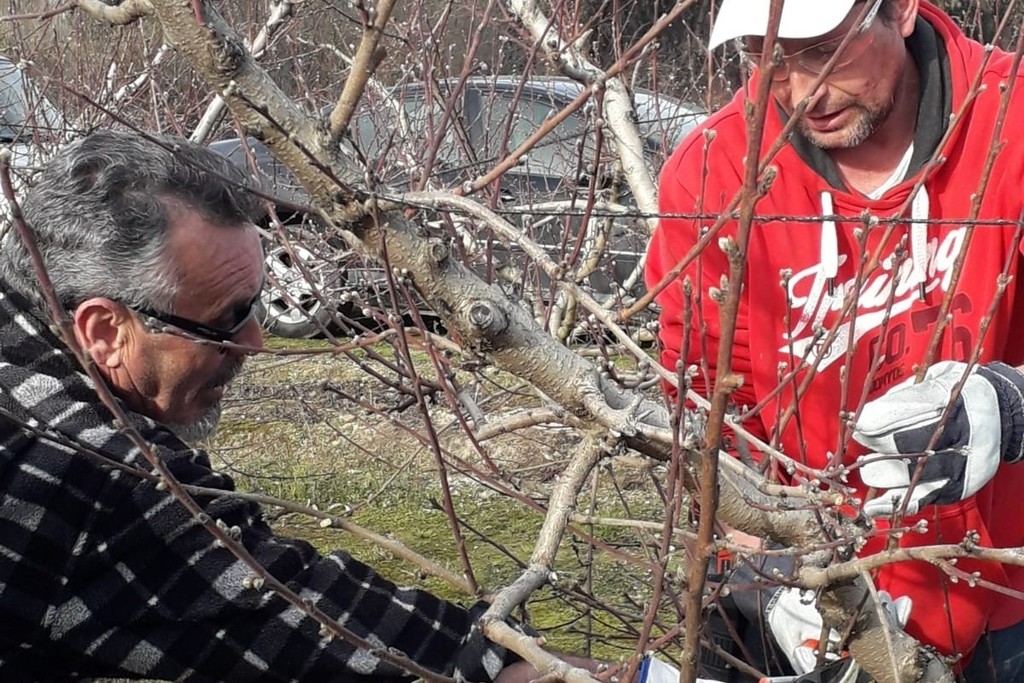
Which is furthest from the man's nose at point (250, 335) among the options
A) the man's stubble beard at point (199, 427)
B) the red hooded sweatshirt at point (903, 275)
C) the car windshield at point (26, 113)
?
the car windshield at point (26, 113)

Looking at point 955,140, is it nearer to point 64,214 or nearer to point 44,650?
point 64,214

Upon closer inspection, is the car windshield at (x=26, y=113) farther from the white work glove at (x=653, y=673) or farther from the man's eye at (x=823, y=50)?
the white work glove at (x=653, y=673)

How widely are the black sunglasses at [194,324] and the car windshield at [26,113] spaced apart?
7.28 ft

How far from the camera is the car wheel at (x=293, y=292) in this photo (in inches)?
122

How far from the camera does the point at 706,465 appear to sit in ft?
3.72

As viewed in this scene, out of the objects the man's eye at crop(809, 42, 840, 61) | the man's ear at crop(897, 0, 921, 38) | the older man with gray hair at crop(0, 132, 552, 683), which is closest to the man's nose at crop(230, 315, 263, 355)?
the older man with gray hair at crop(0, 132, 552, 683)

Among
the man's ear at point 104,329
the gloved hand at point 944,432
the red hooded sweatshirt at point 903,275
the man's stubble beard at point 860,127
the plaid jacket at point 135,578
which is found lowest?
the plaid jacket at point 135,578

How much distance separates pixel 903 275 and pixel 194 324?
50.2 inches

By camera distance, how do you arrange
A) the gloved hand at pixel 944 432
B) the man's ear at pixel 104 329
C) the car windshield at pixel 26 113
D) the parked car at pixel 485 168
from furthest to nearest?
the car windshield at pixel 26 113, the parked car at pixel 485 168, the man's ear at pixel 104 329, the gloved hand at pixel 944 432

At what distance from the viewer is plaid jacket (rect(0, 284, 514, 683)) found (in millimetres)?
1889

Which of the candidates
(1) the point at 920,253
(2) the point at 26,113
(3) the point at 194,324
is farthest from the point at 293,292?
(1) the point at 920,253

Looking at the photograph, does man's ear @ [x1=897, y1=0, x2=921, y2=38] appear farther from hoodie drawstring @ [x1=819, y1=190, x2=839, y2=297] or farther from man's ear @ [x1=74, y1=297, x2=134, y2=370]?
man's ear @ [x1=74, y1=297, x2=134, y2=370]

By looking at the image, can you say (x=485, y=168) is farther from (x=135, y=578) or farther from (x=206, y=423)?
(x=135, y=578)

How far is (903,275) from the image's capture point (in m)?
2.21
